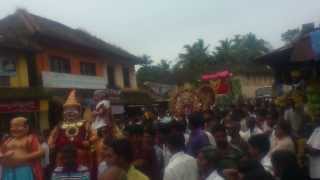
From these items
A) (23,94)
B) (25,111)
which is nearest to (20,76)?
(23,94)

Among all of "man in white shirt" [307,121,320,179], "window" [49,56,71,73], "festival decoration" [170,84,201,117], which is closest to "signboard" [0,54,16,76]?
"window" [49,56,71,73]

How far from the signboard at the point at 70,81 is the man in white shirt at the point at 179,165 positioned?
725 inches

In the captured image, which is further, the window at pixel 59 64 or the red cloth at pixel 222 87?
the window at pixel 59 64

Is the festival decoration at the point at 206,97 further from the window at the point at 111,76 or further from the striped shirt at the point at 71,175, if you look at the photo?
the window at the point at 111,76

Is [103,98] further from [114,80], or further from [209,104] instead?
[114,80]

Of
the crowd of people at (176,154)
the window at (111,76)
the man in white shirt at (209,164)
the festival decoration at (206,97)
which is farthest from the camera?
the window at (111,76)

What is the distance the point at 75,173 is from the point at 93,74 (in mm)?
23800

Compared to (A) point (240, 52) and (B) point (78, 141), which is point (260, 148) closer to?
(B) point (78, 141)

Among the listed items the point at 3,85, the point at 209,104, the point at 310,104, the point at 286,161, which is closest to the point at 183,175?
the point at 286,161

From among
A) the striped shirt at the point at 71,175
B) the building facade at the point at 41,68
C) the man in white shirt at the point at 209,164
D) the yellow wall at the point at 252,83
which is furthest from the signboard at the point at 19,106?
the yellow wall at the point at 252,83

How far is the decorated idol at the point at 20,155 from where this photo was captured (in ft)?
27.3

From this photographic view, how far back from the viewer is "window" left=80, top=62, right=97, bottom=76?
2914 cm

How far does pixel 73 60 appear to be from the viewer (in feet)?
91.4

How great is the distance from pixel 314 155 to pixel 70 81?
19316 mm
